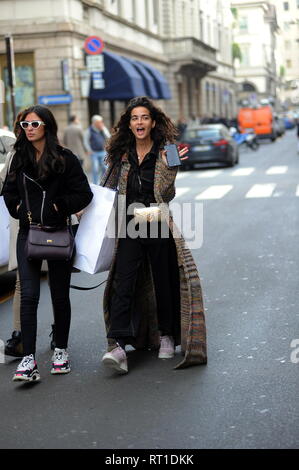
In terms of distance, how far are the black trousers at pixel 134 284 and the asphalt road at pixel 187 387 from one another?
27cm

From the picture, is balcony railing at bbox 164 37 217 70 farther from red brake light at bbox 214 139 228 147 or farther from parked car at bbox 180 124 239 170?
red brake light at bbox 214 139 228 147

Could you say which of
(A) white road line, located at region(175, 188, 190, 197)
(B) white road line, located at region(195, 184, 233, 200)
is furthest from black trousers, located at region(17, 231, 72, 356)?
(A) white road line, located at region(175, 188, 190, 197)

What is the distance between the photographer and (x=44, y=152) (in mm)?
5711

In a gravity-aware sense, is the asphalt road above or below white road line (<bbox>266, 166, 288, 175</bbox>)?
above

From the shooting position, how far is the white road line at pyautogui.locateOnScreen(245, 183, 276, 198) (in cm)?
1878

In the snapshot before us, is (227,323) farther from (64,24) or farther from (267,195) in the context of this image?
(64,24)

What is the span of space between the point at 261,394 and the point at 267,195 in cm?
1367

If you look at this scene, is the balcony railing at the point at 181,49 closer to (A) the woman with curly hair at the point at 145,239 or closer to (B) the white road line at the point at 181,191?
(B) the white road line at the point at 181,191

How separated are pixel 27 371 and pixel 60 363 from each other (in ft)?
1.04

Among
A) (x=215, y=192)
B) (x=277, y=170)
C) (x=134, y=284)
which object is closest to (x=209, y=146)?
(x=277, y=170)

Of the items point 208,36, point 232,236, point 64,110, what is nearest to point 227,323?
point 232,236

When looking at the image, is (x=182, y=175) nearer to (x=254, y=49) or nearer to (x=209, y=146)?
(x=209, y=146)

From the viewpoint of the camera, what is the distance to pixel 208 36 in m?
60.2

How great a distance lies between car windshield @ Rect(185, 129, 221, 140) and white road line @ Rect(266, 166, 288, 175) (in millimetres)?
2238
